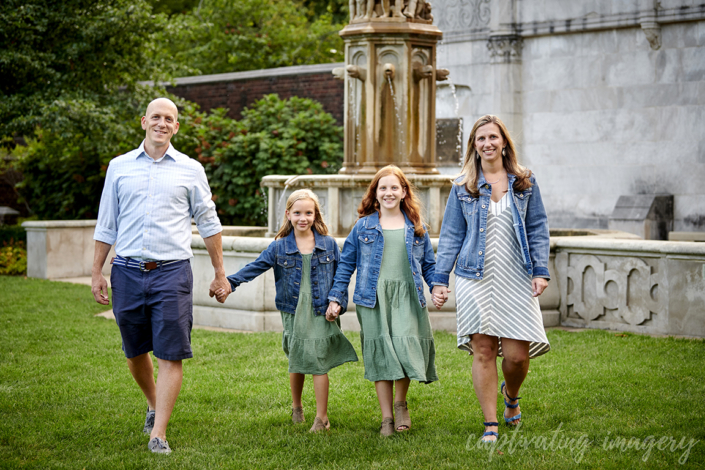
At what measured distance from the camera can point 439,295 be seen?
4.81 meters

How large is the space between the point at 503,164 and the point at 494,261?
62cm

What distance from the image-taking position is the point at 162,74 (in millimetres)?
15703

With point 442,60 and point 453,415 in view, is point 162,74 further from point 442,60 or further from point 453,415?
point 453,415

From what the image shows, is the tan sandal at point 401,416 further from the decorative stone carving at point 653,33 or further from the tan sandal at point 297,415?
the decorative stone carving at point 653,33

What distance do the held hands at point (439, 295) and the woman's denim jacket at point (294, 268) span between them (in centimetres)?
67

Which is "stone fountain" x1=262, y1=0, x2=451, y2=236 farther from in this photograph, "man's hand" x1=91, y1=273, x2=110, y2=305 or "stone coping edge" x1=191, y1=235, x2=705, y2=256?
"man's hand" x1=91, y1=273, x2=110, y2=305

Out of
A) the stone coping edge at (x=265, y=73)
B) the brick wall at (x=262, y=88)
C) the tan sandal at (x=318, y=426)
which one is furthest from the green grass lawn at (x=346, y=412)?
the stone coping edge at (x=265, y=73)

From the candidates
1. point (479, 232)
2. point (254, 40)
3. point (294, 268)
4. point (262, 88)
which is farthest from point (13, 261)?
point (254, 40)

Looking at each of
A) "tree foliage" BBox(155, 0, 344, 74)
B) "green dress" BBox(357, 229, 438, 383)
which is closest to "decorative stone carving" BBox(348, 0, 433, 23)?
"green dress" BBox(357, 229, 438, 383)

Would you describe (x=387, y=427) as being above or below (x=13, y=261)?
below

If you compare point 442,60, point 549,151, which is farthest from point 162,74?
point 549,151

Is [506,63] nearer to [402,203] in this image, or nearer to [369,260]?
[402,203]

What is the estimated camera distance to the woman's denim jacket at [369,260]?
5117 millimetres

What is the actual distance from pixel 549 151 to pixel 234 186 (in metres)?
6.26
